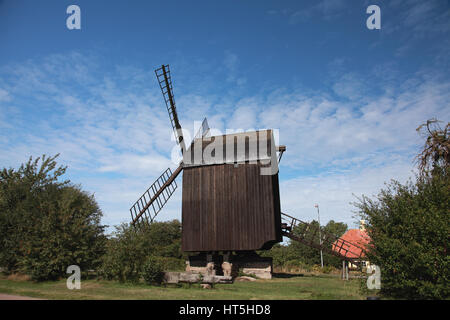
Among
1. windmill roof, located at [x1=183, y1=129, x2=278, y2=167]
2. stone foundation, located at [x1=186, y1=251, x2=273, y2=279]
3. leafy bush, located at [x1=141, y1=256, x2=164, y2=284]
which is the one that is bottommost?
stone foundation, located at [x1=186, y1=251, x2=273, y2=279]

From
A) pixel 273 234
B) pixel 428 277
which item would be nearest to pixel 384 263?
pixel 428 277

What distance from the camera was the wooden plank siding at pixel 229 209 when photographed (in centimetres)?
1878

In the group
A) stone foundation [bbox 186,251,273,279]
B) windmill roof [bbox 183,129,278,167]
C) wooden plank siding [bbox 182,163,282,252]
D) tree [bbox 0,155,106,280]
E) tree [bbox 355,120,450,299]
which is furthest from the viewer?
windmill roof [bbox 183,129,278,167]

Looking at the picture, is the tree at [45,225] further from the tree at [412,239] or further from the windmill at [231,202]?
the tree at [412,239]

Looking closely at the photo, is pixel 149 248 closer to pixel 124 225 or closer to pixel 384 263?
pixel 124 225

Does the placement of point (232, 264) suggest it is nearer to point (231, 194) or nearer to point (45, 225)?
point (231, 194)

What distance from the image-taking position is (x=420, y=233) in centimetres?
1011

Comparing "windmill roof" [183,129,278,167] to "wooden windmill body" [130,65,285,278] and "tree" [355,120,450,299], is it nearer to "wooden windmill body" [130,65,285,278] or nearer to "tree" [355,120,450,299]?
"wooden windmill body" [130,65,285,278]

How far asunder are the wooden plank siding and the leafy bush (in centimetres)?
534

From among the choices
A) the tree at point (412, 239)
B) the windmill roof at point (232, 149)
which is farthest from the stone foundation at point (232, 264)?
the tree at point (412, 239)

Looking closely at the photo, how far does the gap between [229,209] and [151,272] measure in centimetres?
673

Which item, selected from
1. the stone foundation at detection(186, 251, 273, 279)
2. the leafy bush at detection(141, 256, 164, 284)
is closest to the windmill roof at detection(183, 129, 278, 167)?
the stone foundation at detection(186, 251, 273, 279)

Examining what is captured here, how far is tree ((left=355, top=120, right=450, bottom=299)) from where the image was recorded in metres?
9.55
